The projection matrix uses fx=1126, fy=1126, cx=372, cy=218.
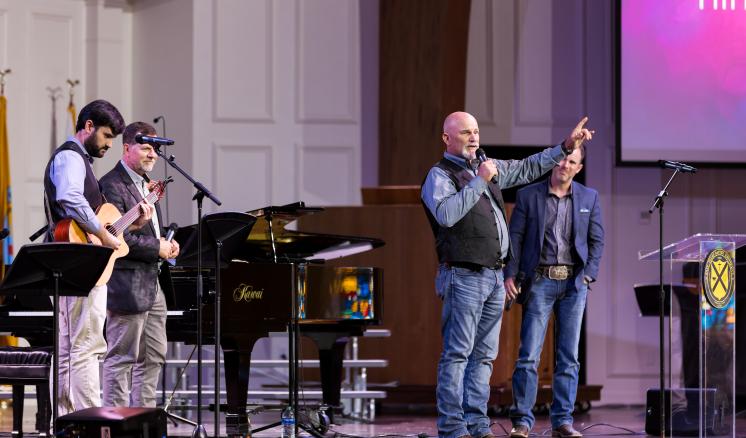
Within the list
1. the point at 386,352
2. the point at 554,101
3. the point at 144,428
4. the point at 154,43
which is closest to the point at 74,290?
the point at 144,428

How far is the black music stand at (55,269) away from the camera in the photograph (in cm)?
453

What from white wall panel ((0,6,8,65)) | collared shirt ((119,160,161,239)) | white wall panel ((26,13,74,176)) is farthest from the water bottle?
white wall panel ((0,6,8,65))

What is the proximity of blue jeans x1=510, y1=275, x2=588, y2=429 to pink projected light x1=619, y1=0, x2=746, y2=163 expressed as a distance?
3.45 m

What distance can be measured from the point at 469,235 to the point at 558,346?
1.20 metres

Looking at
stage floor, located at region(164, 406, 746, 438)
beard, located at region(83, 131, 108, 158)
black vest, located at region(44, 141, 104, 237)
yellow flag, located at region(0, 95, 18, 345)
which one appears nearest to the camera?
black vest, located at region(44, 141, 104, 237)

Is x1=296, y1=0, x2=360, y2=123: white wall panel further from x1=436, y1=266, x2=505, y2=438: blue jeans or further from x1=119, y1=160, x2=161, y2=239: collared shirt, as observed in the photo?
x1=436, y1=266, x2=505, y2=438: blue jeans

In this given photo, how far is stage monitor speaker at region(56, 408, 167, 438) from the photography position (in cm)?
439

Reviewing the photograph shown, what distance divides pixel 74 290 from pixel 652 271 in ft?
20.4

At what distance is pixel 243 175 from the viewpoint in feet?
31.1

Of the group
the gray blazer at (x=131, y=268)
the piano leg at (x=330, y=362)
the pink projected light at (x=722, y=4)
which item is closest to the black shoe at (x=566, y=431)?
the piano leg at (x=330, y=362)

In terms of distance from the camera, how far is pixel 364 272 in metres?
6.62

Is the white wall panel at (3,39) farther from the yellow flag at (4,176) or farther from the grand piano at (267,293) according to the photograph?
the grand piano at (267,293)

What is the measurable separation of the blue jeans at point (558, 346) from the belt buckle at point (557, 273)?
24 mm

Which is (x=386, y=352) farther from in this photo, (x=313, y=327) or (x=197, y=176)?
(x=197, y=176)
